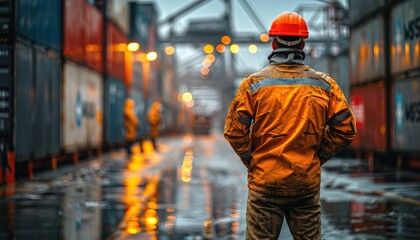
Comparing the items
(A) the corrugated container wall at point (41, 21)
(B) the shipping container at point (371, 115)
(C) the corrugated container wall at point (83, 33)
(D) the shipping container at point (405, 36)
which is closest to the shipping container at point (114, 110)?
(C) the corrugated container wall at point (83, 33)

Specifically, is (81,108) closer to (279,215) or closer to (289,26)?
(289,26)

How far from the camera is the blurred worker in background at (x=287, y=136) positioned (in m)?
4.24

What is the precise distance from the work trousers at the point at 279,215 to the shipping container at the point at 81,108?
1667 cm

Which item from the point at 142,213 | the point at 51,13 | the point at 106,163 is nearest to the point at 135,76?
the point at 106,163

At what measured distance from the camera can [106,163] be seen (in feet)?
75.9

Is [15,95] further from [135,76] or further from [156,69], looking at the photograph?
[156,69]

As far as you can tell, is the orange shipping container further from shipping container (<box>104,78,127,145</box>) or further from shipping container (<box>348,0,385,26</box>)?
shipping container (<box>348,0,385,26</box>)

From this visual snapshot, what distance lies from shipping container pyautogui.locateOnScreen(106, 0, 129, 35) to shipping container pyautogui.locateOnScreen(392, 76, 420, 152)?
555 inches

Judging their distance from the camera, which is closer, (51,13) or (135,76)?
(51,13)

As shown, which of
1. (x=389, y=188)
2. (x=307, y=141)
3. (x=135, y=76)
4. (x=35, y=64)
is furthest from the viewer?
(x=135, y=76)

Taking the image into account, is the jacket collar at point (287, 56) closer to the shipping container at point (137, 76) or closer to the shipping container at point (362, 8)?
the shipping container at point (362, 8)

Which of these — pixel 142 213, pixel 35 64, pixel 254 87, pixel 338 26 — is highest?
pixel 338 26

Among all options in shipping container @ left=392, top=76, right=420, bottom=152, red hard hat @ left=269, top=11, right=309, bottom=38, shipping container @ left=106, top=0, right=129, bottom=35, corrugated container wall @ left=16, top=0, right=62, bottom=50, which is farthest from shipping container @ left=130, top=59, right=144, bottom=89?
red hard hat @ left=269, top=11, right=309, bottom=38

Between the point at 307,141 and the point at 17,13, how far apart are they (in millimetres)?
12351
